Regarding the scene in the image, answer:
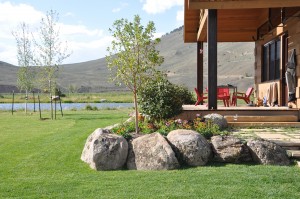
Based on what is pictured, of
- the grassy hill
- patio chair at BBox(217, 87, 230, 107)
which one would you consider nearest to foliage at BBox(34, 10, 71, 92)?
patio chair at BBox(217, 87, 230, 107)

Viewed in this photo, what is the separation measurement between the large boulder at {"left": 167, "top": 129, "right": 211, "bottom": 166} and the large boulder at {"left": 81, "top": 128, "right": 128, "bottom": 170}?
2.87ft

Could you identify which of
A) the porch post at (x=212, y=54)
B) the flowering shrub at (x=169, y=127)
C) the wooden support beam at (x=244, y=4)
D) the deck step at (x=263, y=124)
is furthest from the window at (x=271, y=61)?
the flowering shrub at (x=169, y=127)

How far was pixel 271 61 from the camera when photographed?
1526cm

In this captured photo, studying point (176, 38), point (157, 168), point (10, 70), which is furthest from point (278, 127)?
point (176, 38)

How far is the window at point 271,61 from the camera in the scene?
1435cm

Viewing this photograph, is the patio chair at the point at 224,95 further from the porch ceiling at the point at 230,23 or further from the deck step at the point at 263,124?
the deck step at the point at 263,124

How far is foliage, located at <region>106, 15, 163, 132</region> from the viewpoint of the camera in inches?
366

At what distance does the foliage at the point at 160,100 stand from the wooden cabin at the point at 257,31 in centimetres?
94

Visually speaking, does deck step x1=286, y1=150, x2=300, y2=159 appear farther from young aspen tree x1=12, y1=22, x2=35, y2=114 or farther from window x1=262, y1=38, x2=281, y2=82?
young aspen tree x1=12, y1=22, x2=35, y2=114

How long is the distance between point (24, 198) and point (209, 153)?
3122mm

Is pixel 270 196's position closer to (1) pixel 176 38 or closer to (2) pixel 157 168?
(2) pixel 157 168

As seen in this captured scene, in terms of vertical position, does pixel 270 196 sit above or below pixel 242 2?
below

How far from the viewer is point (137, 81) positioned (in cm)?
962

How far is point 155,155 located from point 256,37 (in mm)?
11215
